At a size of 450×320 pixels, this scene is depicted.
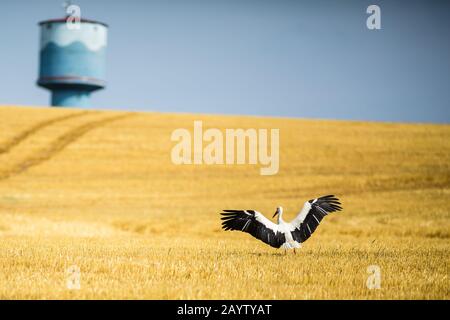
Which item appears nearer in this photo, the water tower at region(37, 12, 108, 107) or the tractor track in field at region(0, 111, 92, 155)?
the tractor track in field at region(0, 111, 92, 155)

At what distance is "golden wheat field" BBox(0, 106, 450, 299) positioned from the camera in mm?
9336

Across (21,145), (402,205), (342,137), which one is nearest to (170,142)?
(21,145)

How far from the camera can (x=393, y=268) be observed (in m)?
10.9

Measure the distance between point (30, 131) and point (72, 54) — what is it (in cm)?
1763

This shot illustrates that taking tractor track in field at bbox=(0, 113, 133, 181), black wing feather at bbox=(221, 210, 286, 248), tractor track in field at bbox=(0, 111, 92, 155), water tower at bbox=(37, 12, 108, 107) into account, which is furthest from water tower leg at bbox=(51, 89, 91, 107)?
black wing feather at bbox=(221, 210, 286, 248)

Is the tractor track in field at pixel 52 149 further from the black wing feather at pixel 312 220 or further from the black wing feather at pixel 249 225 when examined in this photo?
the black wing feather at pixel 312 220

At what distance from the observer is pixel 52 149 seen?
41.3 m

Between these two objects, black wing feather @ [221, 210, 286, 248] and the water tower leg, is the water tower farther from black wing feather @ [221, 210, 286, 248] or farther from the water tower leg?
black wing feather @ [221, 210, 286, 248]

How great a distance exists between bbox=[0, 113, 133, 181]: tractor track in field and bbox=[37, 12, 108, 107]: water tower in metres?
11.5

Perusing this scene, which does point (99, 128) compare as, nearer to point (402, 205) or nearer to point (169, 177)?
point (169, 177)

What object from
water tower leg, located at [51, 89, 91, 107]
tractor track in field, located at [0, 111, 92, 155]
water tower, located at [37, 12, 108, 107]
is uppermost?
water tower, located at [37, 12, 108, 107]

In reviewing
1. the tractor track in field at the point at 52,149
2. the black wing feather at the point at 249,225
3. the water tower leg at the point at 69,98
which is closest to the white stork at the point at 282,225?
the black wing feather at the point at 249,225

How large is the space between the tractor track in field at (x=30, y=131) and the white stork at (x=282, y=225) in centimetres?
3212
